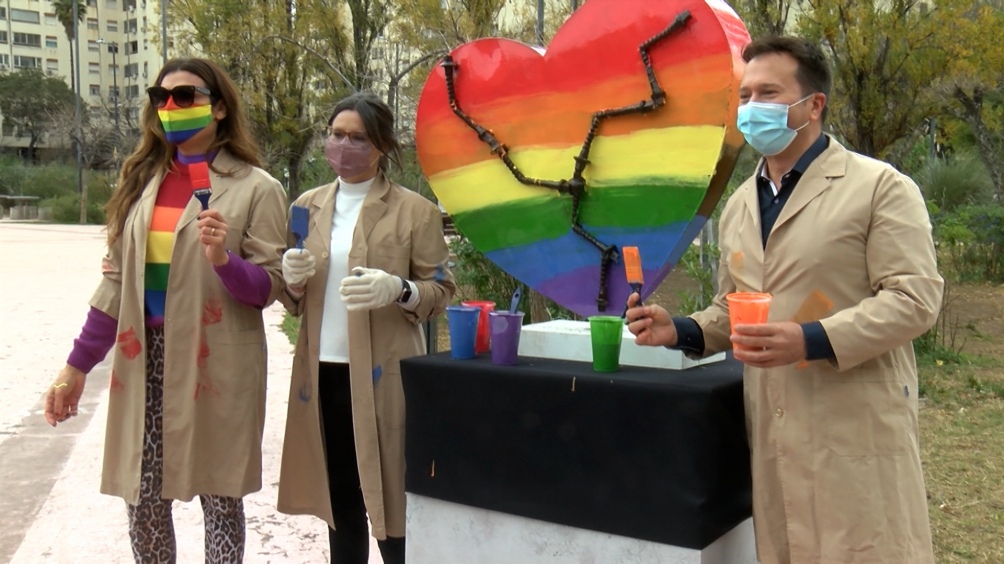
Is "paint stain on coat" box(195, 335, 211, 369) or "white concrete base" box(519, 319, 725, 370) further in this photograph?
"paint stain on coat" box(195, 335, 211, 369)

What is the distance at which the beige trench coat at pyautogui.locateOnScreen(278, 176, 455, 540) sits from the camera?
273 cm

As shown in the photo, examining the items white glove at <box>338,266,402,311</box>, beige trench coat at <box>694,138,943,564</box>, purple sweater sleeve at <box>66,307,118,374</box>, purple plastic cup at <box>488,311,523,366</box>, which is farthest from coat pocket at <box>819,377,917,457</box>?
purple sweater sleeve at <box>66,307,118,374</box>

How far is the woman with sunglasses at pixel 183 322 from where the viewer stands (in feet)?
8.72

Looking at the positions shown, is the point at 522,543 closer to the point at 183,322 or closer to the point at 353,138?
the point at 183,322

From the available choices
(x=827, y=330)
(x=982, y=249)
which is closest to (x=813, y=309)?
(x=827, y=330)

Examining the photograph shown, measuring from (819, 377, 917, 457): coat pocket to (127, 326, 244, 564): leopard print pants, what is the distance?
1.74 meters

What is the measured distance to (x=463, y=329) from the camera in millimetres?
2699

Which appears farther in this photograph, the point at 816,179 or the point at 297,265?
the point at 297,265

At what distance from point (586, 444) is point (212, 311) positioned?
45.4 inches

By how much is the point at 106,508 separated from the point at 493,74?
2.84 meters

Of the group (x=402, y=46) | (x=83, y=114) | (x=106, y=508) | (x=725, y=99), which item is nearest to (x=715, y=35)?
(x=725, y=99)

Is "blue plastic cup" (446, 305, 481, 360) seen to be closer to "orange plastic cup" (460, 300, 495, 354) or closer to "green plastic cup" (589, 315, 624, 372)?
"orange plastic cup" (460, 300, 495, 354)

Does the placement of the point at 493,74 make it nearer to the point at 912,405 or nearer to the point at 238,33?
the point at 912,405

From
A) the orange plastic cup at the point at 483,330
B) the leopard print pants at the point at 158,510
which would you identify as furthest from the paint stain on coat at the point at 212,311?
the orange plastic cup at the point at 483,330
